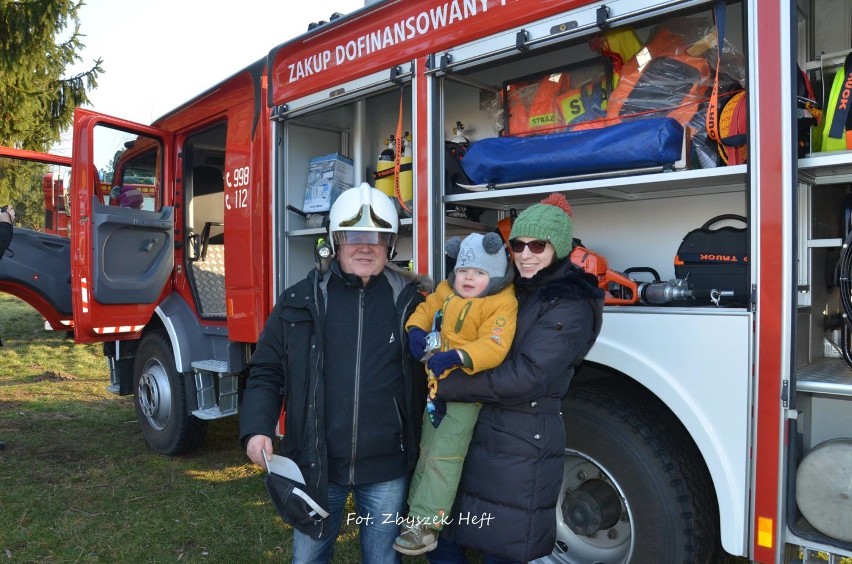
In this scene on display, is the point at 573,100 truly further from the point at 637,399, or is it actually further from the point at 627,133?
the point at 637,399

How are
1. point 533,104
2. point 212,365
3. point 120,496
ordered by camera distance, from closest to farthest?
1. point 533,104
2. point 120,496
3. point 212,365

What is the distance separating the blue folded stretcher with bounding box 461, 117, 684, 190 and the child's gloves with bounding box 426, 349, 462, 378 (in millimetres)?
1025

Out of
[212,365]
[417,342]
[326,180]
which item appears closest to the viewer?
[417,342]

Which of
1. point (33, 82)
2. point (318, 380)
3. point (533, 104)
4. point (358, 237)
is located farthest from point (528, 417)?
point (33, 82)

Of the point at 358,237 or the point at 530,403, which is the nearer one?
the point at 530,403

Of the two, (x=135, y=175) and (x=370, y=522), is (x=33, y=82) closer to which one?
(x=135, y=175)

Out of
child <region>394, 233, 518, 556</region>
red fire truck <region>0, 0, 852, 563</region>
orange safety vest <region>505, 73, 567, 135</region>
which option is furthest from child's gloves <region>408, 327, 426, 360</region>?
orange safety vest <region>505, 73, 567, 135</region>

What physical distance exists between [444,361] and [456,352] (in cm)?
4

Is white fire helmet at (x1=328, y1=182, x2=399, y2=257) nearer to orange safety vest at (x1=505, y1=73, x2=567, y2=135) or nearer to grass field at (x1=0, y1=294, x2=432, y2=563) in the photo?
orange safety vest at (x1=505, y1=73, x2=567, y2=135)

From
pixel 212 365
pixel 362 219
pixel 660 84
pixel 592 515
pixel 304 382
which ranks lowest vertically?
pixel 592 515

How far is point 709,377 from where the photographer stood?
210 centimetres

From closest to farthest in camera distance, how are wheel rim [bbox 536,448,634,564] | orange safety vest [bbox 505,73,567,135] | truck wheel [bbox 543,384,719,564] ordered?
truck wheel [bbox 543,384,719,564] < wheel rim [bbox 536,448,634,564] < orange safety vest [bbox 505,73,567,135]

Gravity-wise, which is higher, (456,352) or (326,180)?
(326,180)

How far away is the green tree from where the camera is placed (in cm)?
976
